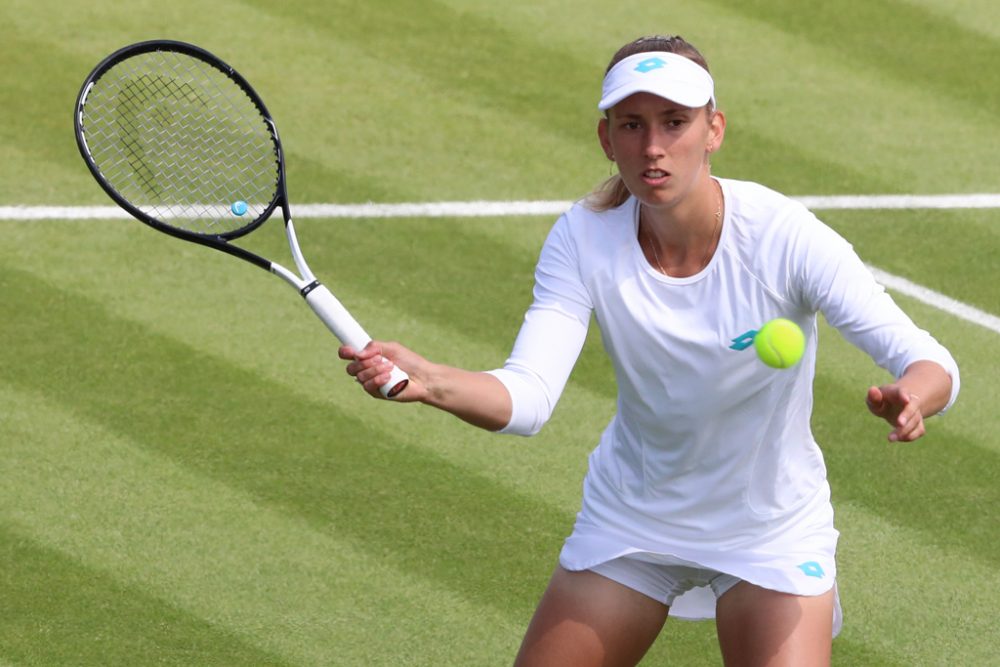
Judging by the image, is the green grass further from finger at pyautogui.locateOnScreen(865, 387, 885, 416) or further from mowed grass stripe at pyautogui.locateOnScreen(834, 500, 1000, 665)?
finger at pyautogui.locateOnScreen(865, 387, 885, 416)

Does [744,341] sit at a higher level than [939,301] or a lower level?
higher

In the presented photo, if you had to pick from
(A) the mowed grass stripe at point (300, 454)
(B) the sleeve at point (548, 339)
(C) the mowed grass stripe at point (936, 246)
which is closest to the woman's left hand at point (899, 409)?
(B) the sleeve at point (548, 339)

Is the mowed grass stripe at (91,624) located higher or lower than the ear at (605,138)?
lower

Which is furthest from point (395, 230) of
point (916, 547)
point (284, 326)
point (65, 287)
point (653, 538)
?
point (653, 538)

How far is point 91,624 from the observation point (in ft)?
21.8

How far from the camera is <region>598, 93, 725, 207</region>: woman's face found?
490 centimetres

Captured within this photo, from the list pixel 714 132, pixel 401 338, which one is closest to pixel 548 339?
pixel 714 132

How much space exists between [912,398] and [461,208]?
5.40m

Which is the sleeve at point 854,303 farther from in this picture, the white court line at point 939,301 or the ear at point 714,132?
the white court line at point 939,301

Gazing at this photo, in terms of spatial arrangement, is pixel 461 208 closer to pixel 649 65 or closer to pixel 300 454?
pixel 300 454

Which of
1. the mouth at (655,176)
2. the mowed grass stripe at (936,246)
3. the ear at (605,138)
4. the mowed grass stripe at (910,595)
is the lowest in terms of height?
the mowed grass stripe at (910,595)

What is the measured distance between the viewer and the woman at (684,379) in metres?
4.93

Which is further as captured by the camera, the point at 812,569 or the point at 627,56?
the point at 812,569

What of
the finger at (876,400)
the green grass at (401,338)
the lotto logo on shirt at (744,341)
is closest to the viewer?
the finger at (876,400)
